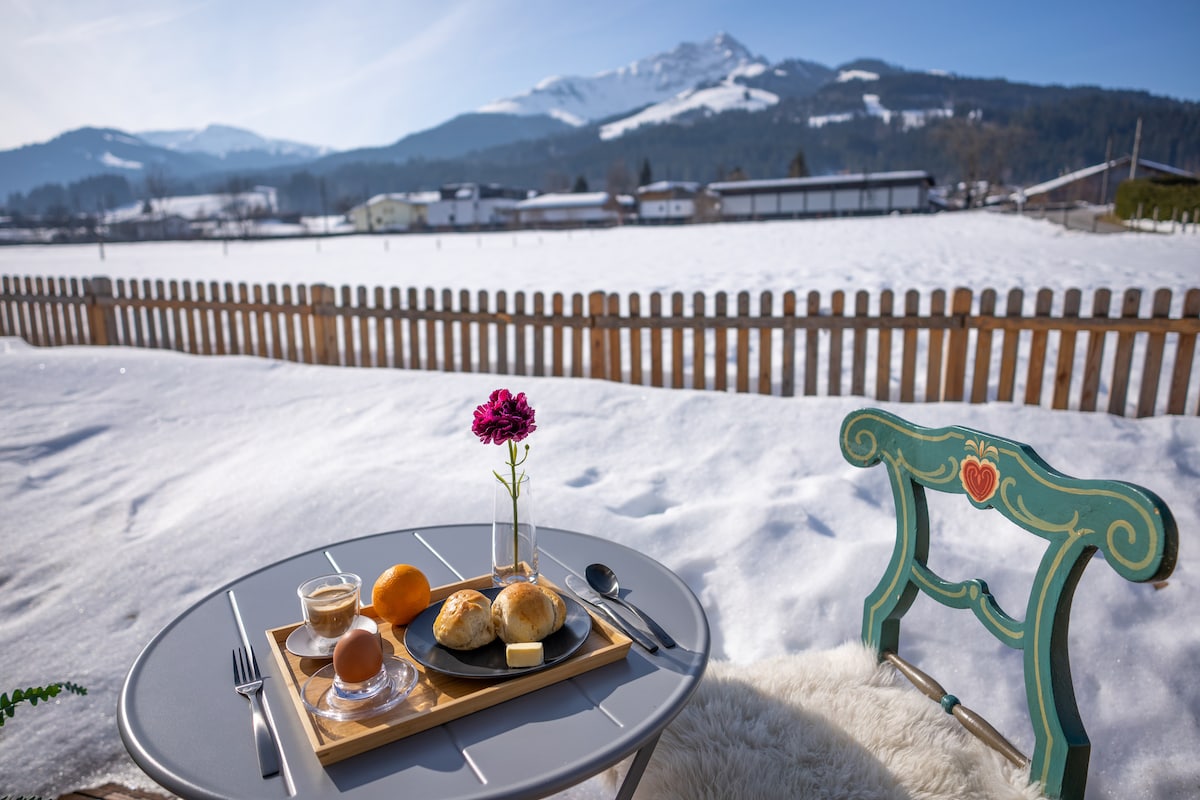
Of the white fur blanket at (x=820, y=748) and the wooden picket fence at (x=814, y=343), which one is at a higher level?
the wooden picket fence at (x=814, y=343)

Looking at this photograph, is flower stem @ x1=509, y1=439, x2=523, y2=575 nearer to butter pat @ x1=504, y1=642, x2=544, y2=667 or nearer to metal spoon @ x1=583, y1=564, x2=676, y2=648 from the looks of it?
metal spoon @ x1=583, y1=564, x2=676, y2=648

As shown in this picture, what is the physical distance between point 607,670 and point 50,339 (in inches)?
405

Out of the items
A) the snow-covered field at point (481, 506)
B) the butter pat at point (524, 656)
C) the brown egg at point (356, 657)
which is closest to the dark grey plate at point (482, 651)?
the butter pat at point (524, 656)

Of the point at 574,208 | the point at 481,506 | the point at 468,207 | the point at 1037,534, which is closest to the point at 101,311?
the point at 481,506

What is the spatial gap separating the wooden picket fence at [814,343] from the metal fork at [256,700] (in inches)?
168

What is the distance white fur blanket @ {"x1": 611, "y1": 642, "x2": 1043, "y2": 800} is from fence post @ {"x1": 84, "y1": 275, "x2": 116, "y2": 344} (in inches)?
356

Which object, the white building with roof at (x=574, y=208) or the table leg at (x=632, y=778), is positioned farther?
the white building with roof at (x=574, y=208)

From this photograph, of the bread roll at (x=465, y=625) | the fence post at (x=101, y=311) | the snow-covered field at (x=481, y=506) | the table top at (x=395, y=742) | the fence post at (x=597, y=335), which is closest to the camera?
the table top at (x=395, y=742)

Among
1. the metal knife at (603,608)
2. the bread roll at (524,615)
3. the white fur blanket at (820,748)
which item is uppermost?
the bread roll at (524,615)

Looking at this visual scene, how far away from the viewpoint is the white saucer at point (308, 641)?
1360mm

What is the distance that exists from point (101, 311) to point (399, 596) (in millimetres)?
8981

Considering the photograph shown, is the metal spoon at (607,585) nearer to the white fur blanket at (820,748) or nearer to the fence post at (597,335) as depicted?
the white fur blanket at (820,748)

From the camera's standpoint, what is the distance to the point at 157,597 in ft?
10.2

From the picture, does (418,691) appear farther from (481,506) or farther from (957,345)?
(957,345)
